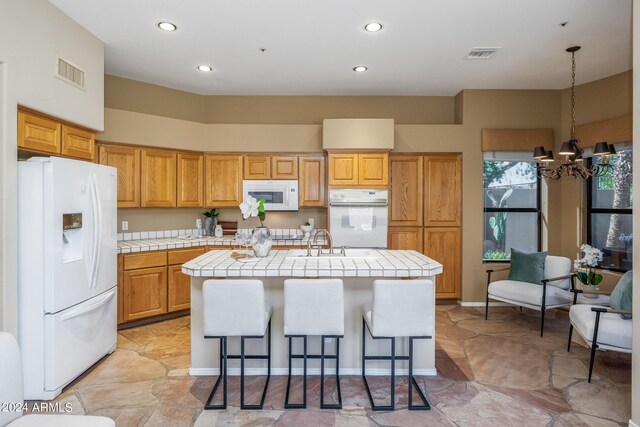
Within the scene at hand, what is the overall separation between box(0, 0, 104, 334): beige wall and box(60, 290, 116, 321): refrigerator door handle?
0.99 ft

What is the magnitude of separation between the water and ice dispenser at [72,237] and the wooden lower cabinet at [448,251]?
4.00 m

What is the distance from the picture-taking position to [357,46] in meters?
3.57

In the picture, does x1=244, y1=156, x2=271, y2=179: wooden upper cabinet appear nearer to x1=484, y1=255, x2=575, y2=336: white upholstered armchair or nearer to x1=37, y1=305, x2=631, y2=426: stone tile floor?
x1=37, y1=305, x2=631, y2=426: stone tile floor

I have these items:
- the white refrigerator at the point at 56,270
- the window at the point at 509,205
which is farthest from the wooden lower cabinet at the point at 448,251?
the white refrigerator at the point at 56,270

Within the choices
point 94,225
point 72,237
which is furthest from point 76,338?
point 94,225

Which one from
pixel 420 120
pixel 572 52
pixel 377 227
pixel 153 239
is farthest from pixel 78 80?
pixel 572 52

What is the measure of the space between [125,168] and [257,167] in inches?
64.2

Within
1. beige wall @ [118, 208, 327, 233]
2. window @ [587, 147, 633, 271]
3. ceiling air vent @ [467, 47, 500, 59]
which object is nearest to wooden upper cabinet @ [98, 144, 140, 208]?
beige wall @ [118, 208, 327, 233]

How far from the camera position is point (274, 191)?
487cm

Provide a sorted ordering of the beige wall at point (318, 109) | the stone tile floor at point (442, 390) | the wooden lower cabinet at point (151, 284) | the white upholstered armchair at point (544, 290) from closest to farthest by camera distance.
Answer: the stone tile floor at point (442, 390), the white upholstered armchair at point (544, 290), the wooden lower cabinet at point (151, 284), the beige wall at point (318, 109)

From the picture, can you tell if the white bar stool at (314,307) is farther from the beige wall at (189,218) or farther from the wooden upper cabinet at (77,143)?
the beige wall at (189,218)

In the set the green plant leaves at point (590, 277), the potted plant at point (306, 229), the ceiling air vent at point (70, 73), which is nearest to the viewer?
the ceiling air vent at point (70, 73)

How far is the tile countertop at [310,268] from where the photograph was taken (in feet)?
8.11

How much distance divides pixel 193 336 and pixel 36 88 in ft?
7.38
